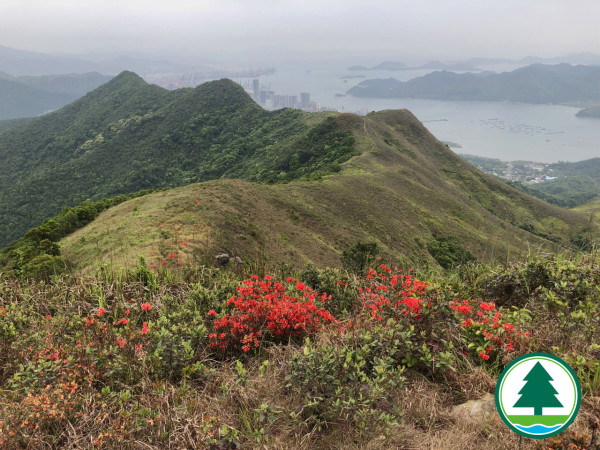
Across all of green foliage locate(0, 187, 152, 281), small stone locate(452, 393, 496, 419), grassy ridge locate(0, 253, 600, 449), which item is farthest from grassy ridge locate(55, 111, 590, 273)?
small stone locate(452, 393, 496, 419)

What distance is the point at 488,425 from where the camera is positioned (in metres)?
2.74

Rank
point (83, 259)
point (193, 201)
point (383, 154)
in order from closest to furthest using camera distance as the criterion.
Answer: point (83, 259)
point (193, 201)
point (383, 154)

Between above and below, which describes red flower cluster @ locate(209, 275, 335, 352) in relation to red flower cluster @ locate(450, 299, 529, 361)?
below

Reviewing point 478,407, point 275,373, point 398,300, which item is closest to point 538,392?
point 478,407

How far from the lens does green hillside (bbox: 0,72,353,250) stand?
48969 millimetres

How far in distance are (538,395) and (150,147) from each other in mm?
78582

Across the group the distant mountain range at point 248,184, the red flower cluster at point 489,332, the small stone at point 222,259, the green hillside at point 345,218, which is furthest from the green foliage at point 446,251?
the red flower cluster at point 489,332

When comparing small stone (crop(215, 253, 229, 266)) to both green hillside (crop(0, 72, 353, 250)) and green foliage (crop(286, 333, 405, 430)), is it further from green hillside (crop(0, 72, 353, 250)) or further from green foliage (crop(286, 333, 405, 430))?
green hillside (crop(0, 72, 353, 250))

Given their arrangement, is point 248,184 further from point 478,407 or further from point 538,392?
point 538,392

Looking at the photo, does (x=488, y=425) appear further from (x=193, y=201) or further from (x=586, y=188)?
(x=586, y=188)

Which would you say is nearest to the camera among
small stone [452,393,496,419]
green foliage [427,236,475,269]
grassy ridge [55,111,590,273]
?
small stone [452,393,496,419]

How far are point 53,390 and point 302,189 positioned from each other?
83.9 feet

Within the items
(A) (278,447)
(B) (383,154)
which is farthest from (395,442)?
(B) (383,154)

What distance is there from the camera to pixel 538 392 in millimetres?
1808
